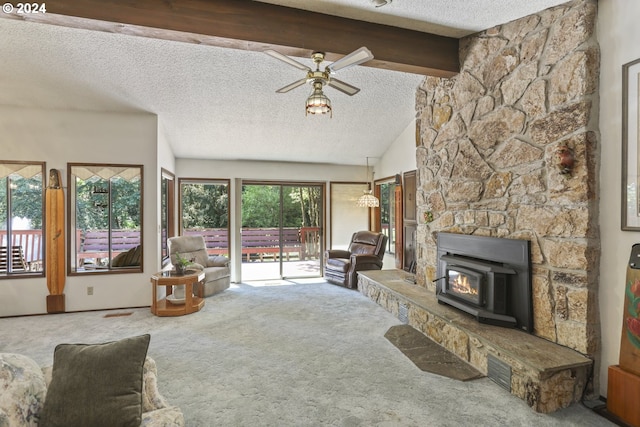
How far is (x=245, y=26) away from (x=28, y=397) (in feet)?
8.95

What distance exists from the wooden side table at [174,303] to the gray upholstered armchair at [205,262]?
1.82 feet

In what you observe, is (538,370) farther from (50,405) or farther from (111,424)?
(50,405)

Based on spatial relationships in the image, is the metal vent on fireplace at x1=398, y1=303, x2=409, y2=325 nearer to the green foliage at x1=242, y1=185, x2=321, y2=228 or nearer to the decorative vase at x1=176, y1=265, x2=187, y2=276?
the decorative vase at x1=176, y1=265, x2=187, y2=276

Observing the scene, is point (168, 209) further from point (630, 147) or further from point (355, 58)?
point (630, 147)

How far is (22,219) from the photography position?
4512 millimetres

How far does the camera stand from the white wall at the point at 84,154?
4.39 m

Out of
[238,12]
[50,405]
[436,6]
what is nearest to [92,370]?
[50,405]

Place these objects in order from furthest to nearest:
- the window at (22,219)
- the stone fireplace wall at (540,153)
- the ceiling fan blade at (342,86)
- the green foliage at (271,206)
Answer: the green foliage at (271,206) < the window at (22,219) < the ceiling fan blade at (342,86) < the stone fireplace wall at (540,153)

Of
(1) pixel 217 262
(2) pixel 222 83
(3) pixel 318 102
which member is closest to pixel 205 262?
(1) pixel 217 262

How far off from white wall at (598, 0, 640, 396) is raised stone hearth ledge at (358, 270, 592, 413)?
307 mm

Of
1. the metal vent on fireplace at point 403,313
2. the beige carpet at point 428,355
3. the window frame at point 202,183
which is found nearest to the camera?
the beige carpet at point 428,355

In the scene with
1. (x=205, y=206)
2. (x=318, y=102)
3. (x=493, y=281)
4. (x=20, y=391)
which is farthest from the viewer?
(x=205, y=206)

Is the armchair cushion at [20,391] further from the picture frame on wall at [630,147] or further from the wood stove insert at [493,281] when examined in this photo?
the picture frame on wall at [630,147]

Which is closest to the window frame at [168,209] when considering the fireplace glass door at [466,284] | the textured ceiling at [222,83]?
the textured ceiling at [222,83]
